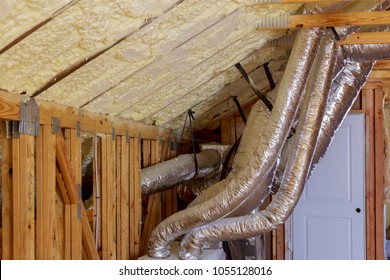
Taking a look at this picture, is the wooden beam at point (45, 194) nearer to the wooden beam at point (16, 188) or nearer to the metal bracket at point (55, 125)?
the metal bracket at point (55, 125)

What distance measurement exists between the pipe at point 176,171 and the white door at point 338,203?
3.71 ft

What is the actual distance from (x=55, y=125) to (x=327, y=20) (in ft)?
5.10

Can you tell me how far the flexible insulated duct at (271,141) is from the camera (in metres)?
2.95

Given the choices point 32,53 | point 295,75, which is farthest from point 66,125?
point 295,75

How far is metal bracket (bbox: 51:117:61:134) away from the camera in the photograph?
8.00 feet

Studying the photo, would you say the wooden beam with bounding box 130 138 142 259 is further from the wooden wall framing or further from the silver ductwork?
the silver ductwork

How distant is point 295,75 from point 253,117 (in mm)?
624

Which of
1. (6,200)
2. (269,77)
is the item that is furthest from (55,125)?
(269,77)

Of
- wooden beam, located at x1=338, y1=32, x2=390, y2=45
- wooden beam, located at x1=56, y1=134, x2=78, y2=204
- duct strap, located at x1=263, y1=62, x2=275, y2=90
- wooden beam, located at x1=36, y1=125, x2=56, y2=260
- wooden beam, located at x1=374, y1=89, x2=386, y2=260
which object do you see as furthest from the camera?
wooden beam, located at x1=374, y1=89, x2=386, y2=260

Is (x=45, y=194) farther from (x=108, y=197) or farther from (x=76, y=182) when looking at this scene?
(x=108, y=197)

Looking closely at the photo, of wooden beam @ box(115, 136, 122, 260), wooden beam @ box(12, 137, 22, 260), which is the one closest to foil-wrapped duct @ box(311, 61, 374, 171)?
wooden beam @ box(115, 136, 122, 260)

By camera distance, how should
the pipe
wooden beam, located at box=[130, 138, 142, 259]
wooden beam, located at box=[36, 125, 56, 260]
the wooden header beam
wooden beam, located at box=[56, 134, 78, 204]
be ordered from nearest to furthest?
the wooden header beam, wooden beam, located at box=[36, 125, 56, 260], wooden beam, located at box=[56, 134, 78, 204], wooden beam, located at box=[130, 138, 142, 259], the pipe

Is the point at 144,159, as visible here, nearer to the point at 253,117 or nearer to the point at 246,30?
the point at 253,117

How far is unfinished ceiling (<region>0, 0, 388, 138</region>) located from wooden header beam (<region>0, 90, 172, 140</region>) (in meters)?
0.04
